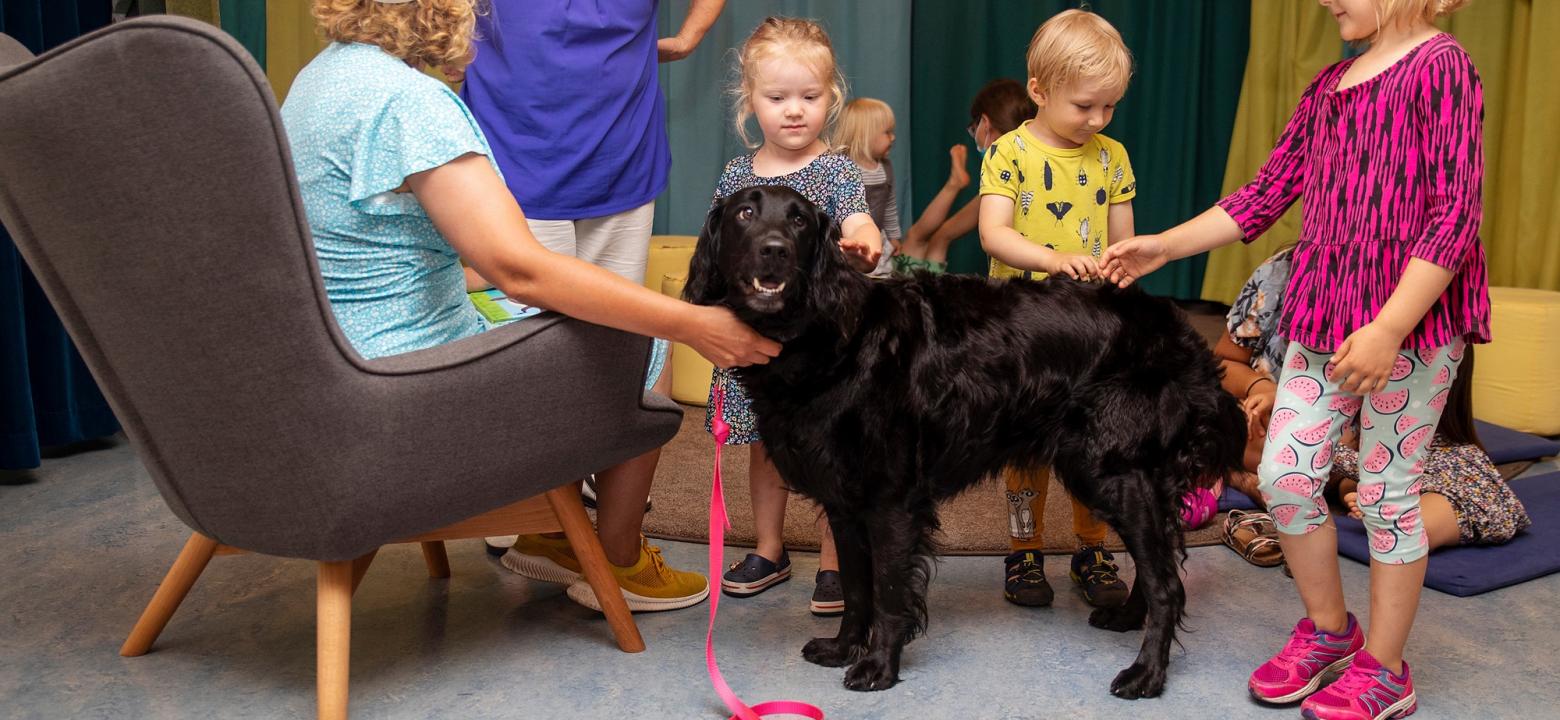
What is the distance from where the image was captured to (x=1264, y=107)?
18.0 feet

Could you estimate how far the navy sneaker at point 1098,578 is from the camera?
2.34m

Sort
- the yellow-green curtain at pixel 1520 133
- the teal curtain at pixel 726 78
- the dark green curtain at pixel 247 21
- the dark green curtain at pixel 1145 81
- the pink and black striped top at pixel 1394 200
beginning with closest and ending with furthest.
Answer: the pink and black striped top at pixel 1394 200
the yellow-green curtain at pixel 1520 133
the dark green curtain at pixel 247 21
the teal curtain at pixel 726 78
the dark green curtain at pixel 1145 81

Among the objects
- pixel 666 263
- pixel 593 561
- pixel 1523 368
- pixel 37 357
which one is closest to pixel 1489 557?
pixel 1523 368

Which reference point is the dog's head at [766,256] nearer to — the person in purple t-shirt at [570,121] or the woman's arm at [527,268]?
the woman's arm at [527,268]

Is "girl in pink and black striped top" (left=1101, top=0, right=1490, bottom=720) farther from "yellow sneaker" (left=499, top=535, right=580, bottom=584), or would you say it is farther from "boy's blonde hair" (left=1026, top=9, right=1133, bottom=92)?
"yellow sneaker" (left=499, top=535, right=580, bottom=584)

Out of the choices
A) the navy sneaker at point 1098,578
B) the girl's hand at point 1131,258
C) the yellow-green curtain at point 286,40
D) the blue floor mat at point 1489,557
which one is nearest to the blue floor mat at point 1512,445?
the blue floor mat at point 1489,557

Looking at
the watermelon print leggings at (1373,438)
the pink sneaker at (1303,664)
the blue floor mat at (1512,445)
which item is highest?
the watermelon print leggings at (1373,438)

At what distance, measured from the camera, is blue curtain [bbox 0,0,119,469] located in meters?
3.12

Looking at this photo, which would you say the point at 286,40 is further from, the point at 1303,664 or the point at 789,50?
the point at 1303,664

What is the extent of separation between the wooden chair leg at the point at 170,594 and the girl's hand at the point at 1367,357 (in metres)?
1.79

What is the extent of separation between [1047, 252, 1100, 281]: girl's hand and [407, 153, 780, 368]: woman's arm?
71 centimetres

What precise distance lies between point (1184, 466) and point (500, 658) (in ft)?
4.02

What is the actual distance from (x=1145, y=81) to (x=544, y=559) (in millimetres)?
4443

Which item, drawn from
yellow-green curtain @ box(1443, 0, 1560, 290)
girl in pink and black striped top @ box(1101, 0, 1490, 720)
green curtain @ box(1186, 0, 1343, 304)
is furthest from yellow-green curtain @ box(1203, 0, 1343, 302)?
girl in pink and black striped top @ box(1101, 0, 1490, 720)
